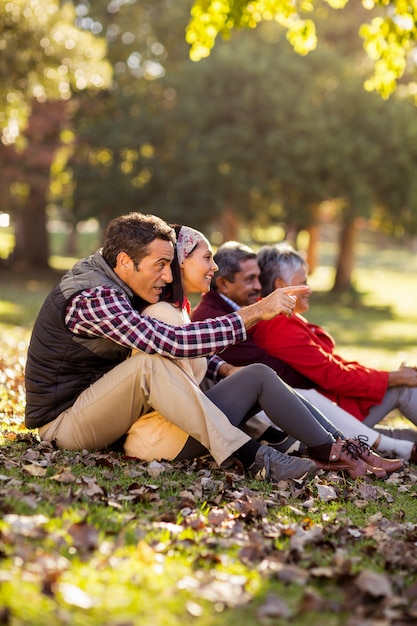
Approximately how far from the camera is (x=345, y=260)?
107 feet

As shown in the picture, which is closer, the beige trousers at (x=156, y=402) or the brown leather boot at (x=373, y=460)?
the beige trousers at (x=156, y=402)

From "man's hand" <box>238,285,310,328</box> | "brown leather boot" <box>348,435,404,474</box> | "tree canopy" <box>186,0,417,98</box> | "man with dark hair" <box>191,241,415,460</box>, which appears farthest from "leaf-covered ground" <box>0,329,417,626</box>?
"tree canopy" <box>186,0,417,98</box>

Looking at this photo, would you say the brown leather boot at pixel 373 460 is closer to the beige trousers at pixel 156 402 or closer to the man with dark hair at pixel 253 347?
the man with dark hair at pixel 253 347

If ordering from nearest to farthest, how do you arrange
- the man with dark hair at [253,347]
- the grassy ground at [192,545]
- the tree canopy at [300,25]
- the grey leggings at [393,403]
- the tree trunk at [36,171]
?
the grassy ground at [192,545] < the man with dark hair at [253,347] < the grey leggings at [393,403] < the tree canopy at [300,25] < the tree trunk at [36,171]

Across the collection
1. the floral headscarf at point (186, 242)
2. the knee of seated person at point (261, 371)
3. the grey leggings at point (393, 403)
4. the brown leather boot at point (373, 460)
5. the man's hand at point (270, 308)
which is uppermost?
the floral headscarf at point (186, 242)

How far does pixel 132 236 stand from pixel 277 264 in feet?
6.20

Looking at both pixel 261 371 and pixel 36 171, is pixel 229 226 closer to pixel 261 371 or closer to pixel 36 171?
pixel 36 171

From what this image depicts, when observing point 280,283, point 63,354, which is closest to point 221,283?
point 280,283

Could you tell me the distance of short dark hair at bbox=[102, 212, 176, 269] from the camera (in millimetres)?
5620

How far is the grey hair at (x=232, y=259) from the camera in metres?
7.05

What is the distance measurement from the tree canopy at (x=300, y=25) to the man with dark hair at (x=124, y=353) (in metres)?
6.11

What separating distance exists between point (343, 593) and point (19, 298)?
2003cm

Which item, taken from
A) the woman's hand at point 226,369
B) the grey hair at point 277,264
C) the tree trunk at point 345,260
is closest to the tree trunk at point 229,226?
the tree trunk at point 345,260

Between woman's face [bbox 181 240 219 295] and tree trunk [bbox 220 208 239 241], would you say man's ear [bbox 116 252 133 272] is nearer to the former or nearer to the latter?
woman's face [bbox 181 240 219 295]
